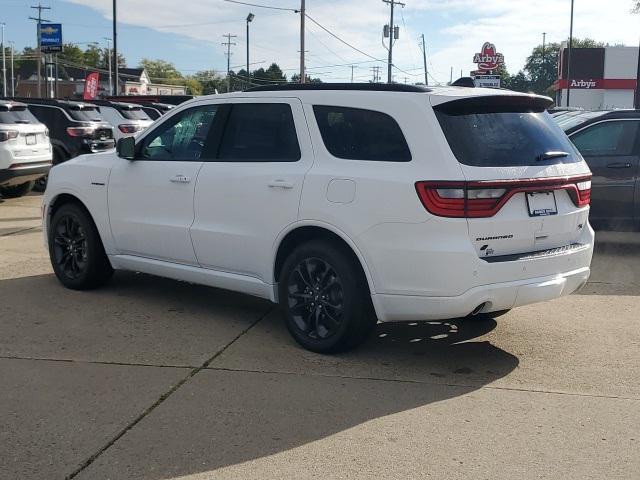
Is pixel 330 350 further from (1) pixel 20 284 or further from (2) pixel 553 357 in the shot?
(1) pixel 20 284

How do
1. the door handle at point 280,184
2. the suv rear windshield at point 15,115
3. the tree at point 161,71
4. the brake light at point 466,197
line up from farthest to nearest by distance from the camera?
the tree at point 161,71 → the suv rear windshield at point 15,115 → the door handle at point 280,184 → the brake light at point 466,197

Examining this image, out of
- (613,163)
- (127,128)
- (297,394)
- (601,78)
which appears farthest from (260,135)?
(601,78)

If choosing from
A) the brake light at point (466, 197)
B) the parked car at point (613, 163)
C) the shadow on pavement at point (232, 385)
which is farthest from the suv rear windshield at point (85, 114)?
the brake light at point (466, 197)

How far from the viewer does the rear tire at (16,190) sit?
14320mm

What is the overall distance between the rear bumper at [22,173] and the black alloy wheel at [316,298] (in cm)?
874

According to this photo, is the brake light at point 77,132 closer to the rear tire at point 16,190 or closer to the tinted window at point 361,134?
the rear tire at point 16,190

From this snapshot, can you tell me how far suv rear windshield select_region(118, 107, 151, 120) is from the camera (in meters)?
18.7

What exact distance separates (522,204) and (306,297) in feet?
5.22

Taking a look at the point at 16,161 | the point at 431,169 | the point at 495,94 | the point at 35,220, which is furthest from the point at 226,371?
the point at 16,161

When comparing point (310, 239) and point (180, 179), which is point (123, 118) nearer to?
point (180, 179)

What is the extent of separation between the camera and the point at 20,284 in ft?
23.9

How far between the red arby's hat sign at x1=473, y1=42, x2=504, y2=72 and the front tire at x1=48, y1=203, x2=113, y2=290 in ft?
92.2

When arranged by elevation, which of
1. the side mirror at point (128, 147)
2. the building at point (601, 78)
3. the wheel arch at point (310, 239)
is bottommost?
the wheel arch at point (310, 239)

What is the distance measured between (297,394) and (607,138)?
6.35m
